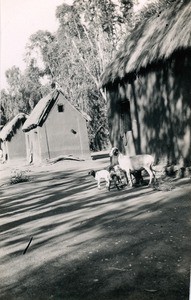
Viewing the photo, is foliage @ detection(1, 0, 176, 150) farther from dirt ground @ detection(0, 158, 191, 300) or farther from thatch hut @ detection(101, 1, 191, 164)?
dirt ground @ detection(0, 158, 191, 300)

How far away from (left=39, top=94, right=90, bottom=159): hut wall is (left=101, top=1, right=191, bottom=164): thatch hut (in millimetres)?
13219

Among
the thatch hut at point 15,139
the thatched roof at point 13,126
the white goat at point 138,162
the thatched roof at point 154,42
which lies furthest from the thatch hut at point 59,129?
the white goat at point 138,162

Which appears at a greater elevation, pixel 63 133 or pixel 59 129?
pixel 59 129

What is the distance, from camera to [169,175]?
13180mm

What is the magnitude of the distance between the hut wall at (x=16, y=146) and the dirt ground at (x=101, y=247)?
3016 centimetres

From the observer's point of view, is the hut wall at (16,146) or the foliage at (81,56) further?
the hut wall at (16,146)

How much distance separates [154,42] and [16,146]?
97.5ft

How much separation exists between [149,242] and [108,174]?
6.15 m

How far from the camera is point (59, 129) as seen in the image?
30.6 meters

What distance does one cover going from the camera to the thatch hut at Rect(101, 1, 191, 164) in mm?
12875

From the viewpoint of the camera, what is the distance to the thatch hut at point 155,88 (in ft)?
42.2

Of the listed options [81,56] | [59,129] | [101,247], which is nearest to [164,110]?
[101,247]

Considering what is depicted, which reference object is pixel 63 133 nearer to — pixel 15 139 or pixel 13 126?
pixel 13 126

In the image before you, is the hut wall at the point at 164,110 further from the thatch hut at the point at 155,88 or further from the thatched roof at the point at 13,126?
the thatched roof at the point at 13,126
